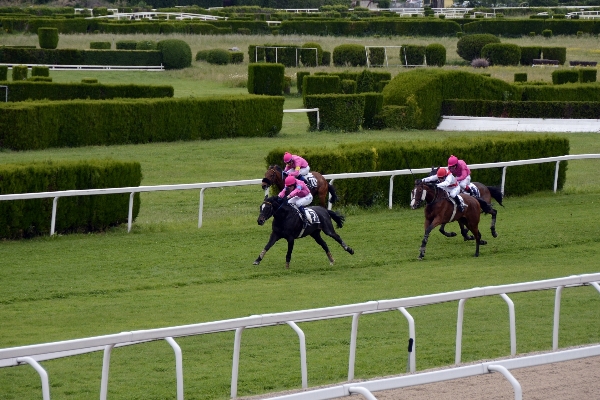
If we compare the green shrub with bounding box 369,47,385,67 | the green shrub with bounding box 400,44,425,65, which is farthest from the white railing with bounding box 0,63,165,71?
the green shrub with bounding box 400,44,425,65

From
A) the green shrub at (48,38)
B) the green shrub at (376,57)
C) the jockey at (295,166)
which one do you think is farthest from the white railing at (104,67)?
the jockey at (295,166)

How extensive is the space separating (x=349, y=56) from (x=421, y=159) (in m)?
25.3

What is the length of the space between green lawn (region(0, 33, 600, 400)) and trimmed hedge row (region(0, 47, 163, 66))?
23.0 metres

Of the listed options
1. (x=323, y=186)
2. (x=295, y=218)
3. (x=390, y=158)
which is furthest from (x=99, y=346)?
(x=390, y=158)

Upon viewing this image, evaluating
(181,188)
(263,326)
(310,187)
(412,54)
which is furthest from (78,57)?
(263,326)

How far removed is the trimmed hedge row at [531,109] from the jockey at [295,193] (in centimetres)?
1416

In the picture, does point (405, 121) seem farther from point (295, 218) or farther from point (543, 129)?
point (295, 218)

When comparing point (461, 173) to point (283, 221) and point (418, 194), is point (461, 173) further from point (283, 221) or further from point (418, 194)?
point (283, 221)

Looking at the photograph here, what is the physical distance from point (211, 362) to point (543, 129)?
1827 centimetres

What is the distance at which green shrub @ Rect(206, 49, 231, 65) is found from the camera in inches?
1558

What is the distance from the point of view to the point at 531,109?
24234mm

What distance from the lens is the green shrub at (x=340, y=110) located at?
74.8 ft

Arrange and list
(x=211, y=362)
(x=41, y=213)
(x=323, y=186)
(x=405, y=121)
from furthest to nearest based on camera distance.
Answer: (x=405, y=121)
(x=323, y=186)
(x=41, y=213)
(x=211, y=362)

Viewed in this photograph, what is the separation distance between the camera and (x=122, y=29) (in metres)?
48.4
